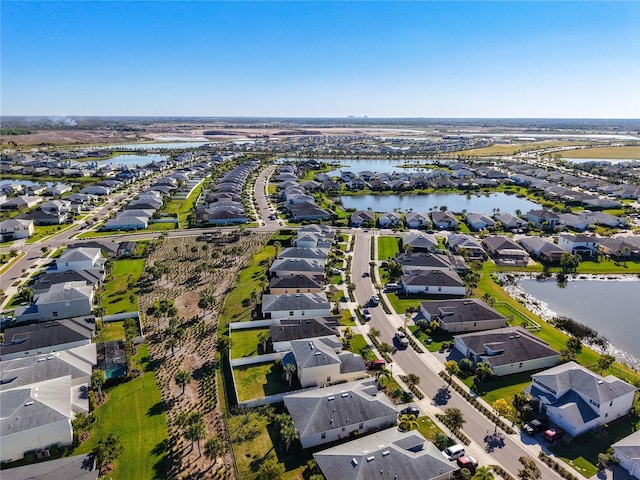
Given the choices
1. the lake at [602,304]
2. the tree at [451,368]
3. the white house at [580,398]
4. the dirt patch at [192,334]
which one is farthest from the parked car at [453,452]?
the lake at [602,304]

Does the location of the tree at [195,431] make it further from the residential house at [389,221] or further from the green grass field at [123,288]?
the residential house at [389,221]

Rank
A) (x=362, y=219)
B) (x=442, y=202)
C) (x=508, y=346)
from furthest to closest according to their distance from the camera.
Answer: (x=442, y=202) → (x=362, y=219) → (x=508, y=346)

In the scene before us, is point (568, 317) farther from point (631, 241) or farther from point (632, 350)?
point (631, 241)

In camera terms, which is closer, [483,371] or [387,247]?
[483,371]

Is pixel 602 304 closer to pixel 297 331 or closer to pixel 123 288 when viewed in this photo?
pixel 297 331

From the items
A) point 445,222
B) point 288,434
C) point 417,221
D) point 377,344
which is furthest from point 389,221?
point 288,434

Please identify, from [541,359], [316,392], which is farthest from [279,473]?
[541,359]

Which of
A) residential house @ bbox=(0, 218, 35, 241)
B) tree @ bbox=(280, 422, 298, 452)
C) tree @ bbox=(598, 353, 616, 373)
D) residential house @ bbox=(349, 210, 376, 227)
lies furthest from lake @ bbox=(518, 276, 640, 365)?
residential house @ bbox=(0, 218, 35, 241)

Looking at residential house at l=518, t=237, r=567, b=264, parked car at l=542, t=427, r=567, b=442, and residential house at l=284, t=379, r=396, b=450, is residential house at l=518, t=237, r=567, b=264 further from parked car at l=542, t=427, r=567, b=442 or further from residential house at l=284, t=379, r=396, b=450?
residential house at l=284, t=379, r=396, b=450
